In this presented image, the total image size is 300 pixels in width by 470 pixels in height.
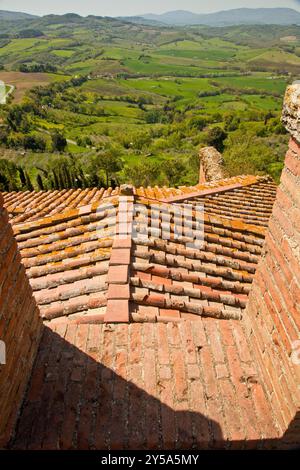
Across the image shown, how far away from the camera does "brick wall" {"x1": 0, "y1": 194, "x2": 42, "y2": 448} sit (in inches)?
101

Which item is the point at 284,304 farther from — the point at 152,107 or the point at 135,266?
the point at 152,107

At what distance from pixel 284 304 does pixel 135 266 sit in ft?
6.55

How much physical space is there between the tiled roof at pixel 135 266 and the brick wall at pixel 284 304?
99 centimetres

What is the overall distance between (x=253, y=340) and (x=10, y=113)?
8714 centimetres

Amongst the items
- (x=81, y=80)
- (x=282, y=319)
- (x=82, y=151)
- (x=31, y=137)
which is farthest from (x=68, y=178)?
(x=81, y=80)

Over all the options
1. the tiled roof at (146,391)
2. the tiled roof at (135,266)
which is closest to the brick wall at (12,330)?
the tiled roof at (146,391)

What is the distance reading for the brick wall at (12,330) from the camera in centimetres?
257

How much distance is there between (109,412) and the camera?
2.83 meters

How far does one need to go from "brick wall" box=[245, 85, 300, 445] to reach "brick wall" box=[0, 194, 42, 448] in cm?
223

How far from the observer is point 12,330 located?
2.77 metres

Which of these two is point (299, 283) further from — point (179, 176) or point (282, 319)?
point (179, 176)

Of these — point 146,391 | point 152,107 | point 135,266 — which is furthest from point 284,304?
point 152,107

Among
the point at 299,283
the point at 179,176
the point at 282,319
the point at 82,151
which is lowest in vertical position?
the point at 82,151

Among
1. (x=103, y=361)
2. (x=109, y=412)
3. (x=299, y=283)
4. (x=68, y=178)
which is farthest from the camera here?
(x=68, y=178)
